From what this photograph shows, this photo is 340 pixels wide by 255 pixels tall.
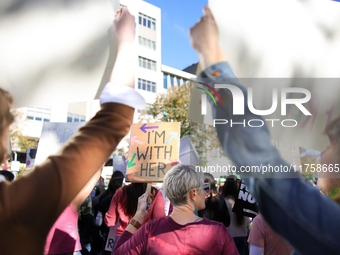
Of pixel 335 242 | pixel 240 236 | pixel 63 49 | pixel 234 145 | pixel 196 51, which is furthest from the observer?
pixel 240 236

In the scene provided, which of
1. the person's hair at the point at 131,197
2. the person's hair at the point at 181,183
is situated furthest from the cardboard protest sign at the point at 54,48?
the person's hair at the point at 131,197

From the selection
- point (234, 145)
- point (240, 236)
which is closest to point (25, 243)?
point (234, 145)

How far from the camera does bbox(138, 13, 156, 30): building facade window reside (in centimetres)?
3390

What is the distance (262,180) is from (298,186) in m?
0.09

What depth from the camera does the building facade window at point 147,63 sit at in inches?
1316

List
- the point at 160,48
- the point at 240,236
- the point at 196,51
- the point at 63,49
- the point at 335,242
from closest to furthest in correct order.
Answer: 1. the point at 335,242
2. the point at 196,51
3. the point at 63,49
4. the point at 240,236
5. the point at 160,48

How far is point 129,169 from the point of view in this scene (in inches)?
140

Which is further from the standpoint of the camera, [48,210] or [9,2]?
[9,2]

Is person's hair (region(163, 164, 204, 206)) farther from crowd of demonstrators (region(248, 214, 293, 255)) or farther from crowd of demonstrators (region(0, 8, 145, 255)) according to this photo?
crowd of demonstrators (region(0, 8, 145, 255))

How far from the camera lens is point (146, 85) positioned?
3412 cm

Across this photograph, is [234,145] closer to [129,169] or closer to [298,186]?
[298,186]

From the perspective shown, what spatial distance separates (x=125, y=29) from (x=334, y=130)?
0.89 meters

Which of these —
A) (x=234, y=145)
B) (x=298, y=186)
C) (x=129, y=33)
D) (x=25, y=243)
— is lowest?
(x=25, y=243)

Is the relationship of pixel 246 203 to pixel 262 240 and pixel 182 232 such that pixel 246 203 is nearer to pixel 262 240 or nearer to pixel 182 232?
pixel 262 240
